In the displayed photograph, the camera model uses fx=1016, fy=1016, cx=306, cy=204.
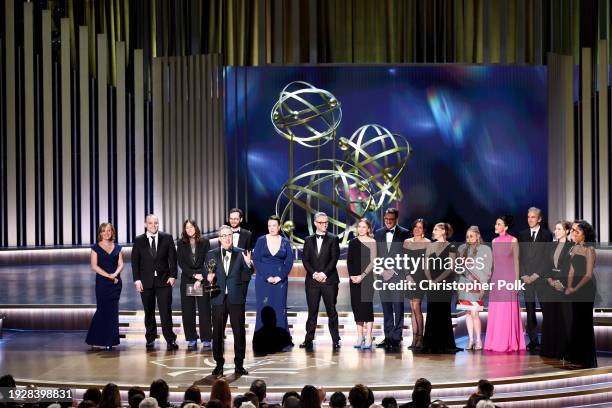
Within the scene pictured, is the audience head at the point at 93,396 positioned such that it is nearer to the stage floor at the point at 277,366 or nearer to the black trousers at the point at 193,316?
the stage floor at the point at 277,366

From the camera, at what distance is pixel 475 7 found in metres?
17.3

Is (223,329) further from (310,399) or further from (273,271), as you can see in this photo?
(310,399)

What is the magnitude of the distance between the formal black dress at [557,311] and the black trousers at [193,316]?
291cm

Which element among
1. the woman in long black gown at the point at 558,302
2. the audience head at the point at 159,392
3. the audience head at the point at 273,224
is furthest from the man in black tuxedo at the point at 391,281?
the audience head at the point at 159,392

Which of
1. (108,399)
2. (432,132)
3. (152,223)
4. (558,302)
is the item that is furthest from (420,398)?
(432,132)

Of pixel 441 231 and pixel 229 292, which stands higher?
pixel 441 231

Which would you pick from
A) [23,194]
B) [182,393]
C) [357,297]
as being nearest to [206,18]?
[23,194]

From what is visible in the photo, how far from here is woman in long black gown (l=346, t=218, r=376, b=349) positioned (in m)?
8.97

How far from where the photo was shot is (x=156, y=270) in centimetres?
912

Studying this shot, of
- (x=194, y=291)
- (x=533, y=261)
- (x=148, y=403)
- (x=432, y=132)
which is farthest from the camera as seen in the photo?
(x=432, y=132)

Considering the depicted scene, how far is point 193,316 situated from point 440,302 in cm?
220

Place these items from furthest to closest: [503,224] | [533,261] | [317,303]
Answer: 1. [317,303]
2. [533,261]
3. [503,224]

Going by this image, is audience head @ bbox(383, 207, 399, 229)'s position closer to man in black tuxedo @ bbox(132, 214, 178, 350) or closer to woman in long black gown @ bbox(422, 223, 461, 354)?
woman in long black gown @ bbox(422, 223, 461, 354)

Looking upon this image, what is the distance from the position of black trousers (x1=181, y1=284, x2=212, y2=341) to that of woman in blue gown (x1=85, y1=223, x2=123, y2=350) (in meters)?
0.63
